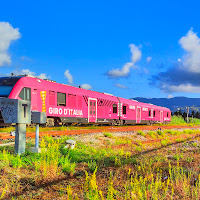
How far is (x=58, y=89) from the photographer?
17.5m

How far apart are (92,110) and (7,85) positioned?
8.56 m

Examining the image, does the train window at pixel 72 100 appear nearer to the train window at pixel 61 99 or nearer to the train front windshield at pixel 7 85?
the train window at pixel 61 99

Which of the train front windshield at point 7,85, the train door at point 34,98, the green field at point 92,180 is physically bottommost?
the green field at point 92,180

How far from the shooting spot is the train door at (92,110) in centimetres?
2130

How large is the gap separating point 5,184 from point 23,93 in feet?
34.9

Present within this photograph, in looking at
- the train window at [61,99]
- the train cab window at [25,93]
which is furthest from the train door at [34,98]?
the train window at [61,99]

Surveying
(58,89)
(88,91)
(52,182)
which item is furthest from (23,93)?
(52,182)

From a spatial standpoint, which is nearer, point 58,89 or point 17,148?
point 17,148

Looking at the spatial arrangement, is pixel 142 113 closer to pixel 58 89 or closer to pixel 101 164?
pixel 58 89

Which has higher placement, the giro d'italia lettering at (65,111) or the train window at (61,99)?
the train window at (61,99)

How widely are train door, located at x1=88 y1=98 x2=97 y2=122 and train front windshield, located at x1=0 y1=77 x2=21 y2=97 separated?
772 centimetres

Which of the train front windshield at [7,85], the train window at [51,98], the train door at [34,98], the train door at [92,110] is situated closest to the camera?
the train front windshield at [7,85]

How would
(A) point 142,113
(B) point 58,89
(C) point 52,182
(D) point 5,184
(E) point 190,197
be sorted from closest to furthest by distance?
(E) point 190,197 < (D) point 5,184 < (C) point 52,182 < (B) point 58,89 < (A) point 142,113

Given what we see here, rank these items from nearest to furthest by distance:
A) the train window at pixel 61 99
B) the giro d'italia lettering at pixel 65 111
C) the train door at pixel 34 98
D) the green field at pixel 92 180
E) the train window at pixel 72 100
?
the green field at pixel 92 180 < the train door at pixel 34 98 < the giro d'italia lettering at pixel 65 111 < the train window at pixel 61 99 < the train window at pixel 72 100
